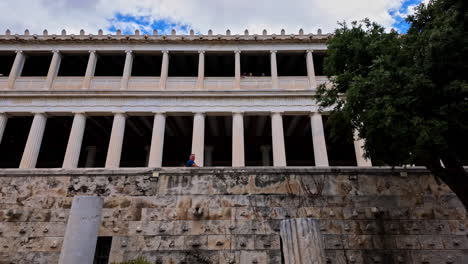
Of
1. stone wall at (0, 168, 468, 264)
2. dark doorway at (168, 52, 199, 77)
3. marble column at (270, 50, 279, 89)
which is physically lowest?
stone wall at (0, 168, 468, 264)

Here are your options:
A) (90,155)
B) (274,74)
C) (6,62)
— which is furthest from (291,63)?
(6,62)

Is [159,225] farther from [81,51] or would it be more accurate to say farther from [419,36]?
[81,51]

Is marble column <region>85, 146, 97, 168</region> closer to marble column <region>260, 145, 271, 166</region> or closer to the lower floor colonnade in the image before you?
the lower floor colonnade

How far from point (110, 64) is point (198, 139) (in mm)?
10950

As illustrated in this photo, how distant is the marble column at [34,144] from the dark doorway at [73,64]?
5.60 m

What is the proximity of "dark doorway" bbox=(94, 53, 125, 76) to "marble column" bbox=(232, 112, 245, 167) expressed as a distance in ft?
33.9

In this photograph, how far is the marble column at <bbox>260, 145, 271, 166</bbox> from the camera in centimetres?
2233

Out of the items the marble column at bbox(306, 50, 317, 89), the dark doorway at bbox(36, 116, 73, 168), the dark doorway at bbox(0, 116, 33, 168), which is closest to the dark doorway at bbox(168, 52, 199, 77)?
the marble column at bbox(306, 50, 317, 89)

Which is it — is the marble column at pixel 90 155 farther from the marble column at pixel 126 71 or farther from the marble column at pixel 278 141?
the marble column at pixel 278 141

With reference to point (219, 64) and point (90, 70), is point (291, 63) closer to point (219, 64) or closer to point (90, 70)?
point (219, 64)

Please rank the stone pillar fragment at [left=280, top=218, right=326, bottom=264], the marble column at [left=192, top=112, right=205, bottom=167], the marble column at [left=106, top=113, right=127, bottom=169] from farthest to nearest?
1. the marble column at [left=192, top=112, right=205, bottom=167]
2. the marble column at [left=106, top=113, right=127, bottom=169]
3. the stone pillar fragment at [left=280, top=218, right=326, bottom=264]

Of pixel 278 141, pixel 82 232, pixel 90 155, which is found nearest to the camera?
pixel 82 232

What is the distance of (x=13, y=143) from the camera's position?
2334 centimetres

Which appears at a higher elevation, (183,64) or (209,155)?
(183,64)
